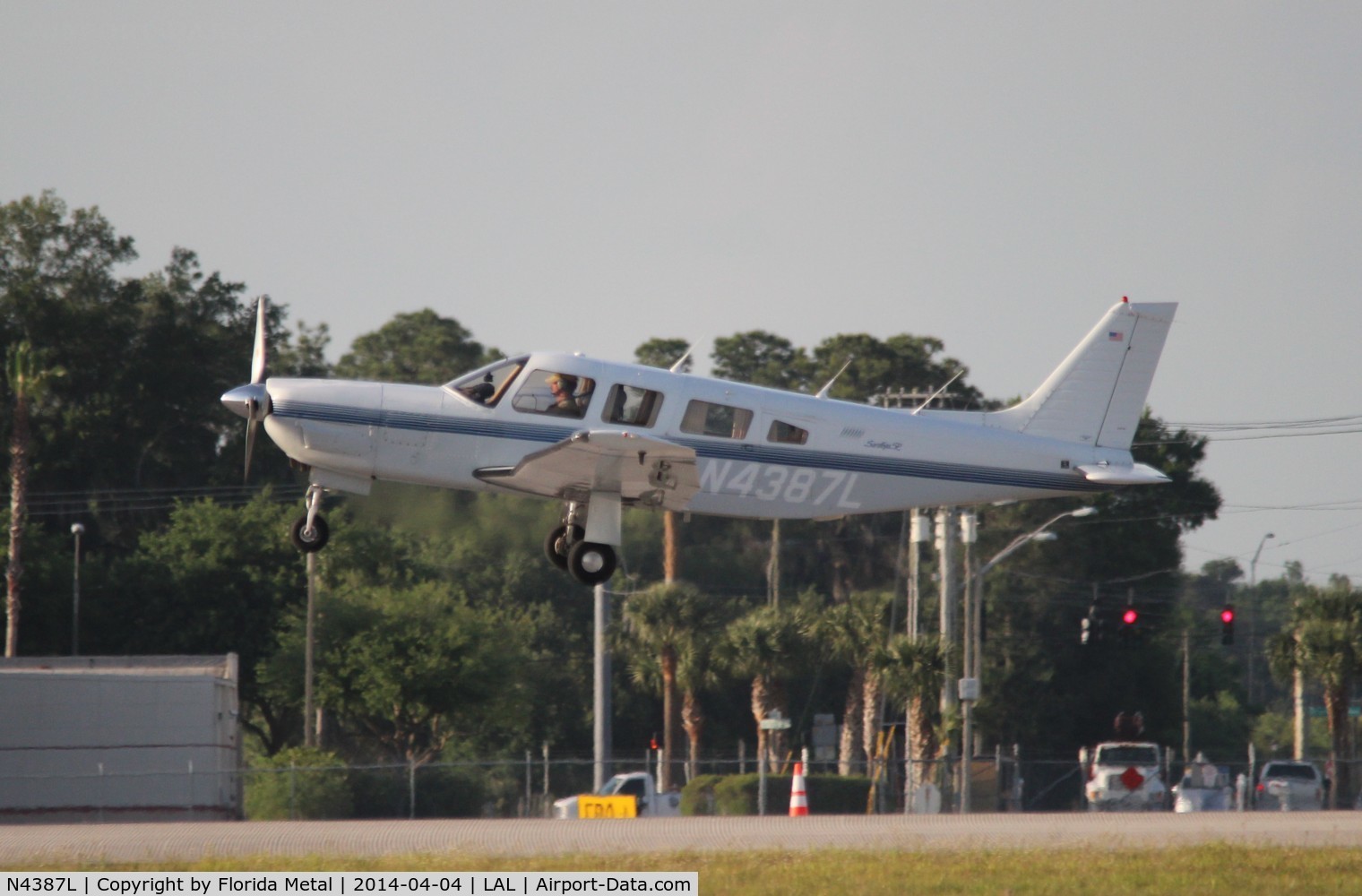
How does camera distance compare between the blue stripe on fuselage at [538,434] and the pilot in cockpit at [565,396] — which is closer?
the pilot in cockpit at [565,396]

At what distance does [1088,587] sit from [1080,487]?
45.3 metres

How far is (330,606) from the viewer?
48844 millimetres

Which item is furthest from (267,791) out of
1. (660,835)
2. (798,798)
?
(660,835)

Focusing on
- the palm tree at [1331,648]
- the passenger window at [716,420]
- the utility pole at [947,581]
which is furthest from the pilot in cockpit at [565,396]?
the palm tree at [1331,648]

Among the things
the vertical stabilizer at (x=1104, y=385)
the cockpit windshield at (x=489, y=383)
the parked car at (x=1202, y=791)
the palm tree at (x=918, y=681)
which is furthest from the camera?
the palm tree at (x=918, y=681)

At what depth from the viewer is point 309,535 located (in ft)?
62.0

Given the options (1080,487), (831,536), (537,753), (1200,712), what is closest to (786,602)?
(831,536)

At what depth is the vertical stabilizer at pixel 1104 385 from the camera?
21016 millimetres

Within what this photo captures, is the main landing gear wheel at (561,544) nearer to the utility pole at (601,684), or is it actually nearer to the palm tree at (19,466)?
the utility pole at (601,684)

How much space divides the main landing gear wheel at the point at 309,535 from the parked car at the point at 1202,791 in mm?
19296

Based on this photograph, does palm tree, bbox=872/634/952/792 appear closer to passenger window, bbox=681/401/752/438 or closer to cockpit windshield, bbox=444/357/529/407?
passenger window, bbox=681/401/752/438

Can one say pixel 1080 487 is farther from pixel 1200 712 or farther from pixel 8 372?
pixel 1200 712

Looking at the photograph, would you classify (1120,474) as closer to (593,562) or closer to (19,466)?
(593,562)
